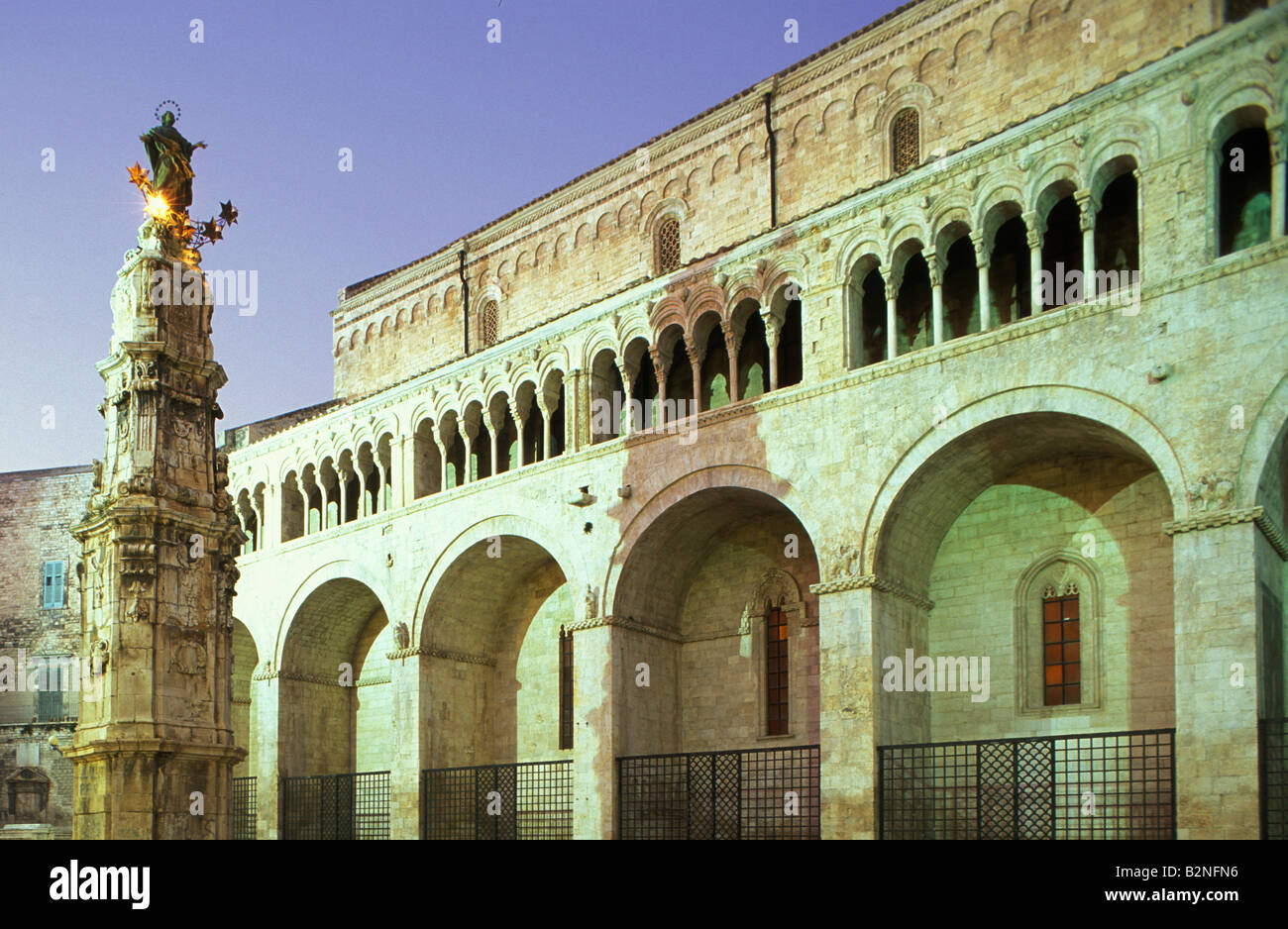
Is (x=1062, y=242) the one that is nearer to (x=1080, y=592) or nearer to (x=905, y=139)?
(x=905, y=139)

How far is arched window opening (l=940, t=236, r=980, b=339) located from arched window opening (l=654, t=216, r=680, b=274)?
6784 millimetres

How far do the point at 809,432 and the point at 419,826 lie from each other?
381 inches

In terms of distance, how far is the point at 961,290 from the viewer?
19.3 m

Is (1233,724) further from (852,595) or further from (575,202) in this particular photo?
(575,202)

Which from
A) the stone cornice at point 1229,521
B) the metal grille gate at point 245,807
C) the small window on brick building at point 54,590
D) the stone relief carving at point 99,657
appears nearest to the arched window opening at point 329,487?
the metal grille gate at point 245,807

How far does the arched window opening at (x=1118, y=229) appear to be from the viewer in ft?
58.1

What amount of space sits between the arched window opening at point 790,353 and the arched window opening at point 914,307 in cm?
185

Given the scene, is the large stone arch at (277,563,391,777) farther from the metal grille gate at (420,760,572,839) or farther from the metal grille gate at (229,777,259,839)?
the metal grille gate at (420,760,572,839)

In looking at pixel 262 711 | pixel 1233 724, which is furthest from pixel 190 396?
pixel 262 711

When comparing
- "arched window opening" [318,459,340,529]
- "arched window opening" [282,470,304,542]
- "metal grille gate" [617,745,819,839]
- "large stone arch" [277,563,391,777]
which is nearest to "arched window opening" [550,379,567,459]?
"large stone arch" [277,563,391,777]

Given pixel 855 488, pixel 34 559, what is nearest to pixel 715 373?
pixel 855 488

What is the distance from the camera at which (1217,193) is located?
50.4 ft

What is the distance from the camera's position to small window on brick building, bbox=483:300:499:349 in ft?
92.9
